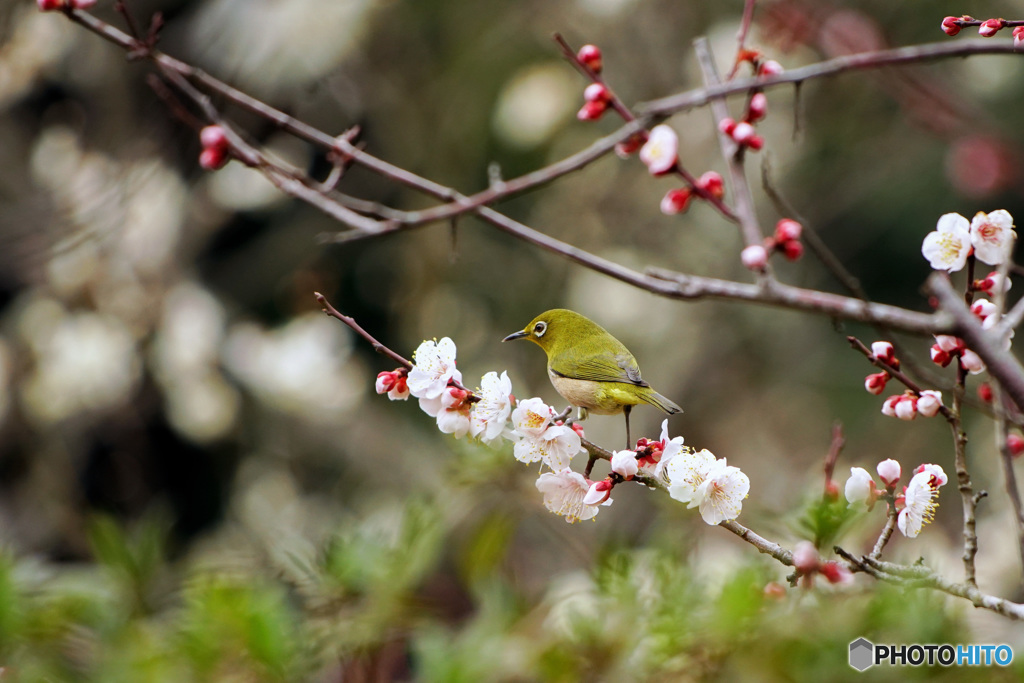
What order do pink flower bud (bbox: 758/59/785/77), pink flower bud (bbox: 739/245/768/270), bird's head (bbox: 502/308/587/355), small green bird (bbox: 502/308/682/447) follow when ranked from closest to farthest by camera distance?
pink flower bud (bbox: 739/245/768/270), pink flower bud (bbox: 758/59/785/77), small green bird (bbox: 502/308/682/447), bird's head (bbox: 502/308/587/355)

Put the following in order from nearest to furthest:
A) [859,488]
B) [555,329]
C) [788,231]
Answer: [788,231], [859,488], [555,329]

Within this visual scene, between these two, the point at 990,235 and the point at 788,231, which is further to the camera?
the point at 990,235

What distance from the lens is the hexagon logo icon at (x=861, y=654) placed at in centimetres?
121

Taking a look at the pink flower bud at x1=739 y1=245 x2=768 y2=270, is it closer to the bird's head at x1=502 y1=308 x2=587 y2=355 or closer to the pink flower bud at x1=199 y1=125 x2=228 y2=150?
the pink flower bud at x1=199 y1=125 x2=228 y2=150

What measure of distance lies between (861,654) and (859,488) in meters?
0.38

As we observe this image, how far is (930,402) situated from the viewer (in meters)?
1.58

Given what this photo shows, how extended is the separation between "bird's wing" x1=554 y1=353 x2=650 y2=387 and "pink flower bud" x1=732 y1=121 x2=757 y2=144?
915mm

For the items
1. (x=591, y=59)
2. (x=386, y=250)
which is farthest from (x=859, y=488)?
(x=386, y=250)

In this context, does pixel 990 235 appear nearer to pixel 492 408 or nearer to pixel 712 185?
pixel 712 185

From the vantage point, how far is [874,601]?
48.8 inches

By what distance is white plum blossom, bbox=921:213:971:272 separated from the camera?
5.09 ft

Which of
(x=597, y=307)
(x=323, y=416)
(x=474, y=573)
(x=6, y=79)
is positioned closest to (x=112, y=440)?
(x=323, y=416)

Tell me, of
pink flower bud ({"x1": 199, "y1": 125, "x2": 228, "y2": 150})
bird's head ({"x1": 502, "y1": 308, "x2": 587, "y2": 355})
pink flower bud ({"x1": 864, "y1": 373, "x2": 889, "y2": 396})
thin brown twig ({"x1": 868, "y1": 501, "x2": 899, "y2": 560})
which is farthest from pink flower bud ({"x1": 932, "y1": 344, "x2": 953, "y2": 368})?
pink flower bud ({"x1": 199, "y1": 125, "x2": 228, "y2": 150})

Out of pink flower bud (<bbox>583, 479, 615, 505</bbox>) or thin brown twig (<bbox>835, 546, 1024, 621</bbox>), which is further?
pink flower bud (<bbox>583, 479, 615, 505</bbox>)
